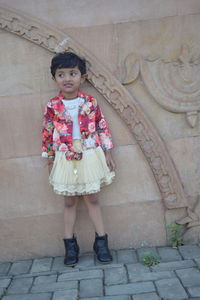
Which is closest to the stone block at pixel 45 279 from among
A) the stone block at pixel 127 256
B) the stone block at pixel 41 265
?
the stone block at pixel 41 265

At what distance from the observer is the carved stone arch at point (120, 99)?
305 centimetres

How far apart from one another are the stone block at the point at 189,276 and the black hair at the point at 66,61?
1.86 metres

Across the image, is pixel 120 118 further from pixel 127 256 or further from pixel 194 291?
pixel 194 291

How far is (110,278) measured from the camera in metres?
2.82

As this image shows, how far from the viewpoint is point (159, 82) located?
3127 mm

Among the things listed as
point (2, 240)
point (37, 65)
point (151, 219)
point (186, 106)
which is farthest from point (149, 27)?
point (2, 240)

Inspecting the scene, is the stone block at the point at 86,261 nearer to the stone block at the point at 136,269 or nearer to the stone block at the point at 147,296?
the stone block at the point at 136,269

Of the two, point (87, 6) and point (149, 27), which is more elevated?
point (87, 6)

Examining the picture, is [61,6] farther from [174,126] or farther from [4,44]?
[174,126]

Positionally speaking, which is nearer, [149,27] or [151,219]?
[149,27]

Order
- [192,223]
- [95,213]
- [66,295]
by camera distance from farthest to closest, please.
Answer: [192,223] → [95,213] → [66,295]

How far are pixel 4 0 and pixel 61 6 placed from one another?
0.51 meters

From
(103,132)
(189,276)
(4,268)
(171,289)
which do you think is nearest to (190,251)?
(189,276)

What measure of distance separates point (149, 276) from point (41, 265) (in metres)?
1.02
